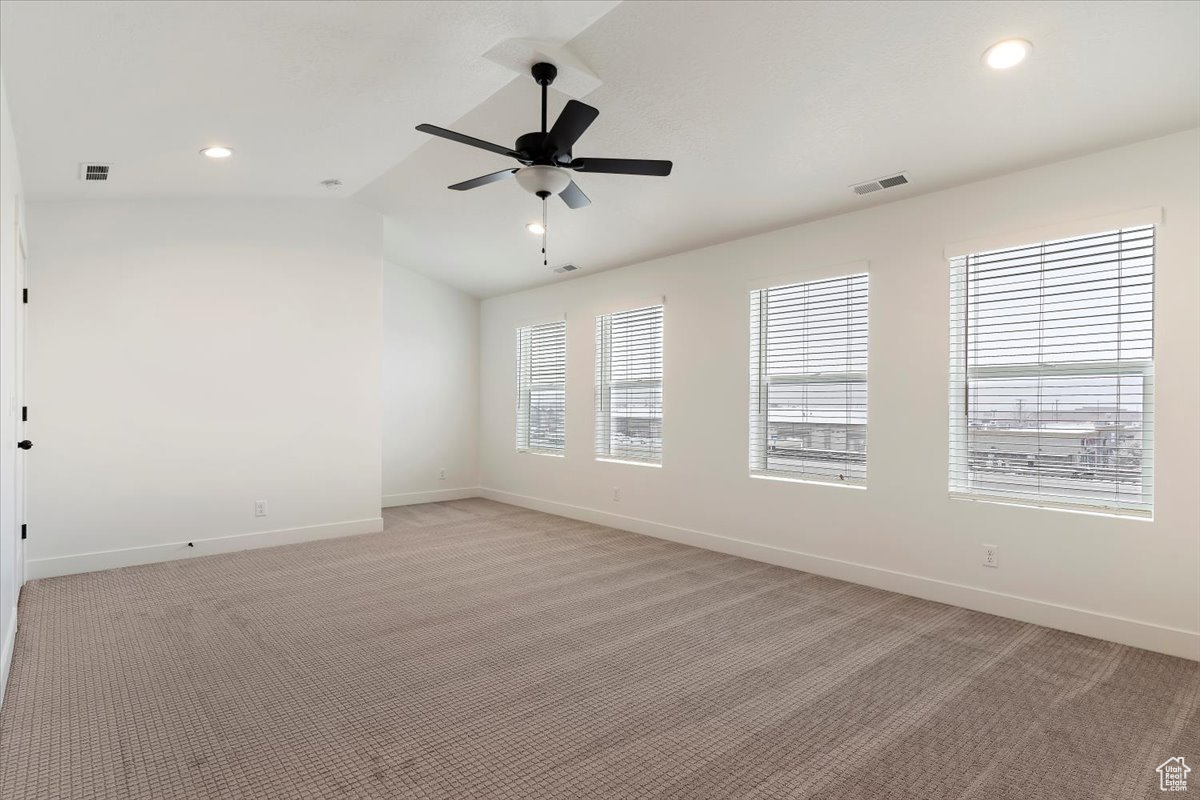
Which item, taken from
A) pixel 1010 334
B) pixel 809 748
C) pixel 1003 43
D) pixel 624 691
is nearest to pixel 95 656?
pixel 624 691

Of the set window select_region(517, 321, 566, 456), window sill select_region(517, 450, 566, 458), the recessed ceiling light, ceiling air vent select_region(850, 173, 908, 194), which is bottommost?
window sill select_region(517, 450, 566, 458)

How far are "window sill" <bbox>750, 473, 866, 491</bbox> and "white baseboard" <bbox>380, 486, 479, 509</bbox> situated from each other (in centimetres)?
408

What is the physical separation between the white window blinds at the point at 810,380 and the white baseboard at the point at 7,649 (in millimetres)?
4417

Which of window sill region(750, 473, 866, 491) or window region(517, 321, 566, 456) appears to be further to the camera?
window region(517, 321, 566, 456)

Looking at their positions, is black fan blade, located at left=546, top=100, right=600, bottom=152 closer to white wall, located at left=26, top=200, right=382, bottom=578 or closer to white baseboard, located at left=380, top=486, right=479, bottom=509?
white wall, located at left=26, top=200, right=382, bottom=578

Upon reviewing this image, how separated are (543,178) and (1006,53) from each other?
2017 mm

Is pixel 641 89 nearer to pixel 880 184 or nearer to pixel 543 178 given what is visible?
pixel 543 178

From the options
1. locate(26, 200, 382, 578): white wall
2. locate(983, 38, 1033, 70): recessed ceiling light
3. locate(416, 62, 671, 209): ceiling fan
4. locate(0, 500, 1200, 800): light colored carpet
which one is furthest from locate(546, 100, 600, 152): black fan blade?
locate(26, 200, 382, 578): white wall

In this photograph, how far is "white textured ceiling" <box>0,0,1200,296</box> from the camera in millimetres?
2596

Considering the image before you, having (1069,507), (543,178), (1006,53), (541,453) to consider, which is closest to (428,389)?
(541,453)

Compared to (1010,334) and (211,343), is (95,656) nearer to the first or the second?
(211,343)

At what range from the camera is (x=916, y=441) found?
4133 mm

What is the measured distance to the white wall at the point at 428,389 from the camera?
7.41m

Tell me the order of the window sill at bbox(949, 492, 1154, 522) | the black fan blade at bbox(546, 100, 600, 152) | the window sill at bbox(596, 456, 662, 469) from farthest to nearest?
1. the window sill at bbox(596, 456, 662, 469)
2. the window sill at bbox(949, 492, 1154, 522)
3. the black fan blade at bbox(546, 100, 600, 152)
